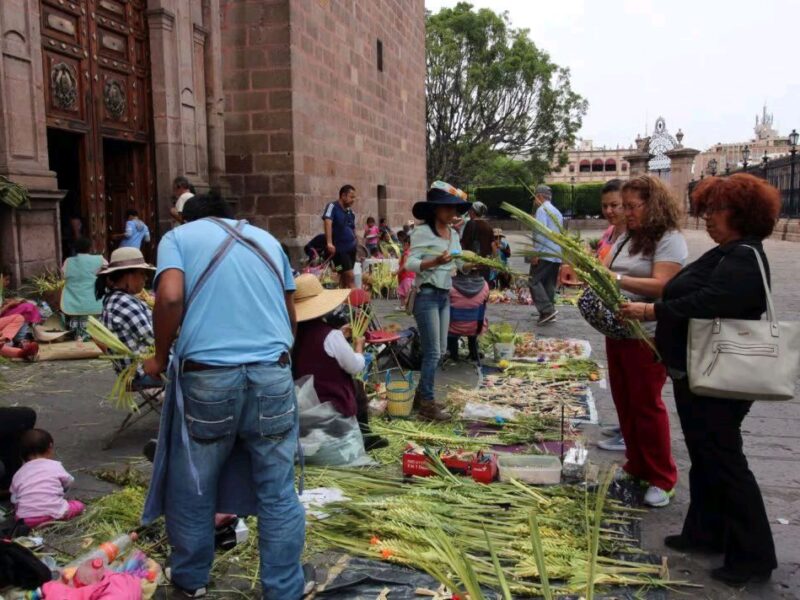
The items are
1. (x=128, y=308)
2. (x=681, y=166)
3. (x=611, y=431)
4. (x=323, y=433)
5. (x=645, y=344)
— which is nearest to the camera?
(x=645, y=344)

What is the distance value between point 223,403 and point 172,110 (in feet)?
29.3

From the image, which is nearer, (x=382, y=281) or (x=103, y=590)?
(x=103, y=590)

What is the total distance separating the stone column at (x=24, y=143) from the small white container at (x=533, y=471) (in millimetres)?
6288

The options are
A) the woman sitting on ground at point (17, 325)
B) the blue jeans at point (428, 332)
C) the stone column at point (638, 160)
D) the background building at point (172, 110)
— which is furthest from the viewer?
the stone column at point (638, 160)

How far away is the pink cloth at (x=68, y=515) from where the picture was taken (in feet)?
12.0

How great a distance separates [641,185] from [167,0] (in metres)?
8.82

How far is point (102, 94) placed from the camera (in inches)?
380

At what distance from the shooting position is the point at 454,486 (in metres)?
4.02

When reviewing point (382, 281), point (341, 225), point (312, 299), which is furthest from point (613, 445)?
point (382, 281)

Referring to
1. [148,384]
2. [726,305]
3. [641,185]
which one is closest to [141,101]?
[148,384]

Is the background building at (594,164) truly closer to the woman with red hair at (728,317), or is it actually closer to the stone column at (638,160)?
the stone column at (638,160)

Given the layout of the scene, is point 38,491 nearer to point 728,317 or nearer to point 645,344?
point 645,344

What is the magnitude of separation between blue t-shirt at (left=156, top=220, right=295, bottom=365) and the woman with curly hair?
1.99m

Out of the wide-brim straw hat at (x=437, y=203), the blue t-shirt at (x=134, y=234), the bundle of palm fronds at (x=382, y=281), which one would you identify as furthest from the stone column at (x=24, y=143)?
the bundle of palm fronds at (x=382, y=281)
